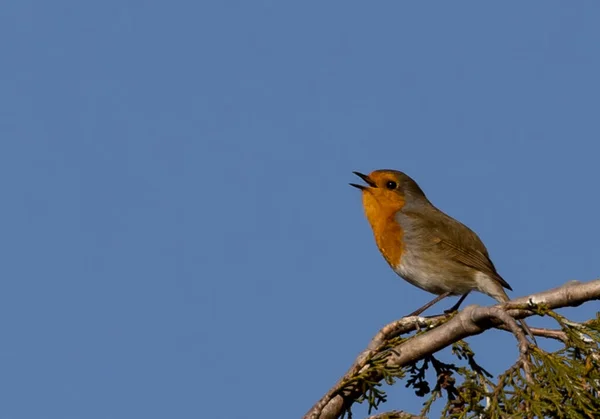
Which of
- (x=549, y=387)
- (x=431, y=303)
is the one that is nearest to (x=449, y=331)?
(x=549, y=387)

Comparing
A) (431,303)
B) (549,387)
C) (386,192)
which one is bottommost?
(549,387)

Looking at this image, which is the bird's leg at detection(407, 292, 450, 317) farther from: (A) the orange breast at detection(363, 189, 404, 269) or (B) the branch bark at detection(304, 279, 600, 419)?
(B) the branch bark at detection(304, 279, 600, 419)

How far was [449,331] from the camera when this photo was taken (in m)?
4.58

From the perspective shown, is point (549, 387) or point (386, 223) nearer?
point (549, 387)

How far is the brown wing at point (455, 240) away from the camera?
8.43m

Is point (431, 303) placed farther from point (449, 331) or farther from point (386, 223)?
point (449, 331)

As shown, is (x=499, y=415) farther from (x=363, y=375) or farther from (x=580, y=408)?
(x=363, y=375)

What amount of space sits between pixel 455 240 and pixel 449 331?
428 cm

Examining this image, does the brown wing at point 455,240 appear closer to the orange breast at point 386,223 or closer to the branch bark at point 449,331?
the orange breast at point 386,223

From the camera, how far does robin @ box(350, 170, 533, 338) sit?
8438mm

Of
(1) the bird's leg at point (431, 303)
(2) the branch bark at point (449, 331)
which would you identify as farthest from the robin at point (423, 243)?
(2) the branch bark at point (449, 331)

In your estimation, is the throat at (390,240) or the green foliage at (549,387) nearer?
the green foliage at (549,387)

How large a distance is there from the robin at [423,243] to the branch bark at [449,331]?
11.5 ft

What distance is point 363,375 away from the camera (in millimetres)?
4695
